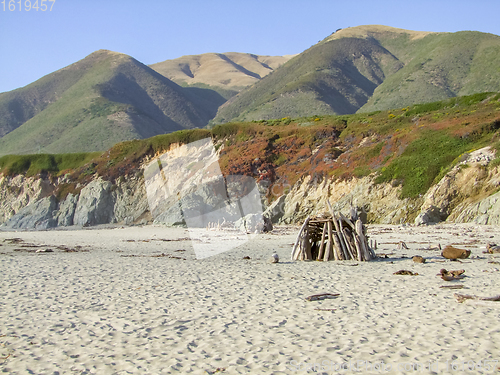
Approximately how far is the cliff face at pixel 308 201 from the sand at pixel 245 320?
12913 mm

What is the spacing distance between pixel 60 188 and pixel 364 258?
46.0 m

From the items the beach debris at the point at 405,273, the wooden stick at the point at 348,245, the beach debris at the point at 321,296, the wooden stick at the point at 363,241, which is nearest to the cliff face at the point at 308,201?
the wooden stick at the point at 363,241

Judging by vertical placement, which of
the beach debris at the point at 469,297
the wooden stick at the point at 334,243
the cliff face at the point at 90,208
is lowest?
the beach debris at the point at 469,297

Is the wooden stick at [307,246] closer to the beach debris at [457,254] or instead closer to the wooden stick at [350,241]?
the wooden stick at [350,241]

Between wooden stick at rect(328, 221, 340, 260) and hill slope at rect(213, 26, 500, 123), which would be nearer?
wooden stick at rect(328, 221, 340, 260)

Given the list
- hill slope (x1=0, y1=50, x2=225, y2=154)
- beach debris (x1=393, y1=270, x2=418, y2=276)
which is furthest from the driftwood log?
hill slope (x1=0, y1=50, x2=225, y2=154)

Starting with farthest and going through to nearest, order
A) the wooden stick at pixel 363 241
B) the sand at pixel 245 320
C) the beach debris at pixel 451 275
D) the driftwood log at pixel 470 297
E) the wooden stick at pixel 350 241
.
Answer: the wooden stick at pixel 350 241 < the wooden stick at pixel 363 241 < the beach debris at pixel 451 275 < the driftwood log at pixel 470 297 < the sand at pixel 245 320

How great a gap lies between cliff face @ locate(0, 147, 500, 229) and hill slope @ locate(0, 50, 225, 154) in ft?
150

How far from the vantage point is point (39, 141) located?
103875mm

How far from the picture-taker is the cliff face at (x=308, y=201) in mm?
25125

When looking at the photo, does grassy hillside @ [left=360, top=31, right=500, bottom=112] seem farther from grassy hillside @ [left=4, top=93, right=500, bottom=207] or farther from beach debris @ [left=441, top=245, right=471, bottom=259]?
beach debris @ [left=441, top=245, right=471, bottom=259]

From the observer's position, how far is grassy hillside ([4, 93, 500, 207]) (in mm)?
29406

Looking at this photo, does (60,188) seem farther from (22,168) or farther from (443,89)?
(443,89)

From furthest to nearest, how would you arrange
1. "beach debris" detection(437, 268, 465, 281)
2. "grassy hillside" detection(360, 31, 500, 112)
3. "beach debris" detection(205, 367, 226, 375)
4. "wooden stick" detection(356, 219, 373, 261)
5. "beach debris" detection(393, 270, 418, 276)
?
1. "grassy hillside" detection(360, 31, 500, 112)
2. "wooden stick" detection(356, 219, 373, 261)
3. "beach debris" detection(393, 270, 418, 276)
4. "beach debris" detection(437, 268, 465, 281)
5. "beach debris" detection(205, 367, 226, 375)
